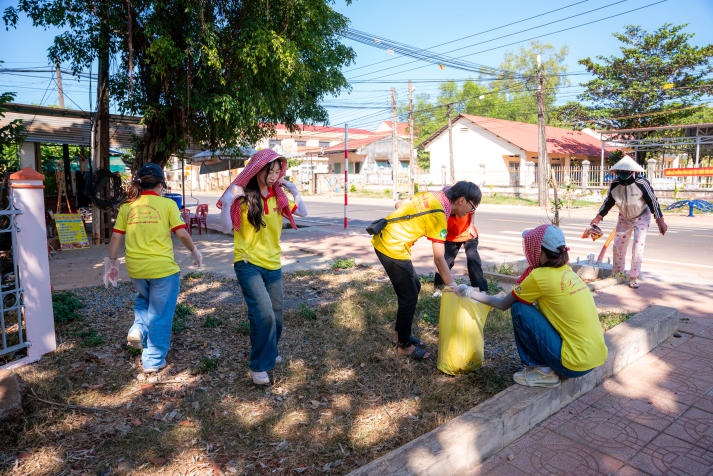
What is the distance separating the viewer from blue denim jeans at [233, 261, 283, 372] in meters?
3.27

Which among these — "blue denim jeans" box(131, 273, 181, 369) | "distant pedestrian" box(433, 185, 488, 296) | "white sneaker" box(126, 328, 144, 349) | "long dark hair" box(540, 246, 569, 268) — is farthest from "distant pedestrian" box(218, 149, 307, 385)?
"distant pedestrian" box(433, 185, 488, 296)

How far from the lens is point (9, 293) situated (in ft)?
11.8

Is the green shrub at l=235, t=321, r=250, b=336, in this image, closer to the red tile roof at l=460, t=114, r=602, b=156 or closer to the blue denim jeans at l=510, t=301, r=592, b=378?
the blue denim jeans at l=510, t=301, r=592, b=378

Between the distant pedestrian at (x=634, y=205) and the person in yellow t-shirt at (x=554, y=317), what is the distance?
358cm

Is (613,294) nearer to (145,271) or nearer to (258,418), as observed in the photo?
(258,418)

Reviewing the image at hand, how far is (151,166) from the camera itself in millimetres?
3734

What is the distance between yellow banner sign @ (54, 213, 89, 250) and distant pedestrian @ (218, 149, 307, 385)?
8.50 m

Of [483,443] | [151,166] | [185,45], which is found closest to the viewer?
[483,443]

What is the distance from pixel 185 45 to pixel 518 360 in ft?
24.5

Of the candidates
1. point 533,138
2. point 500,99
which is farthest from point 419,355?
point 500,99

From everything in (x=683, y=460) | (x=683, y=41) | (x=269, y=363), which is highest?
(x=683, y=41)

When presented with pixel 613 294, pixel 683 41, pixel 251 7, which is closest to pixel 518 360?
pixel 613 294

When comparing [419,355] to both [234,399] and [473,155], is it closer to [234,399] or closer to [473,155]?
[234,399]

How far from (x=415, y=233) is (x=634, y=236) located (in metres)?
4.02
